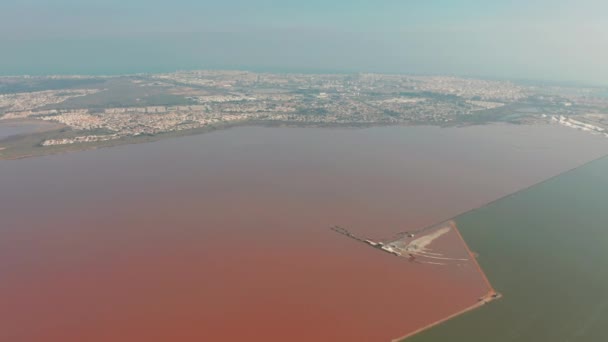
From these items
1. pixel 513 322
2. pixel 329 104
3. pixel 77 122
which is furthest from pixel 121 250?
pixel 329 104

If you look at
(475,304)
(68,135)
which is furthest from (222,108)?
(475,304)

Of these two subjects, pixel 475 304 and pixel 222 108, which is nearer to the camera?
pixel 475 304

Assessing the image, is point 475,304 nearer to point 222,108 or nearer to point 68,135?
point 68,135

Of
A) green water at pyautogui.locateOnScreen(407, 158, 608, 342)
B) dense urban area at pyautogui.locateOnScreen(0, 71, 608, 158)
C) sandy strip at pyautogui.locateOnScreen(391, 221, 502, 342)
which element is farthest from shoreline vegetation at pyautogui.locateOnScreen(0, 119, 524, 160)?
sandy strip at pyautogui.locateOnScreen(391, 221, 502, 342)

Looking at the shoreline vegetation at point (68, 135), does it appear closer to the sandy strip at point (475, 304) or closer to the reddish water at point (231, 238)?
the reddish water at point (231, 238)

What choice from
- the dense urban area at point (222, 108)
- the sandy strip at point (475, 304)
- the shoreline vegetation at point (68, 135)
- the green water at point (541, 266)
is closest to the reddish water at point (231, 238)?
the sandy strip at point (475, 304)
